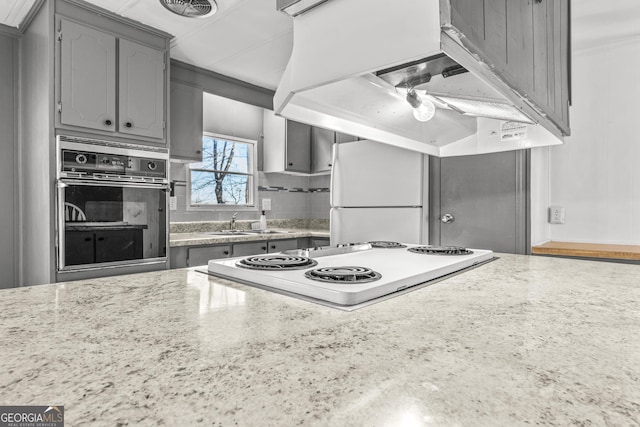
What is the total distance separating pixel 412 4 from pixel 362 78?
0.37 meters

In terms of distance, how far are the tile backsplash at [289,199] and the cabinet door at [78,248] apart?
123cm

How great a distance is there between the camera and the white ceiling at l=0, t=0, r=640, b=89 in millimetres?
2270

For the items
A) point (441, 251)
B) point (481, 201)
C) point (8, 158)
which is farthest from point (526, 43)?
point (8, 158)

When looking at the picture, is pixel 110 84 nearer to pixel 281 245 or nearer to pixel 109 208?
pixel 109 208

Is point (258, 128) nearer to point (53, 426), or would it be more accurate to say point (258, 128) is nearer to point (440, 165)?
point (440, 165)

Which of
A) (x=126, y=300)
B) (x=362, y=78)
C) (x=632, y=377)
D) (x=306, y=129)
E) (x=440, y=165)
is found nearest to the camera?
(x=632, y=377)

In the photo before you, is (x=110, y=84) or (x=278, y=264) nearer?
(x=278, y=264)

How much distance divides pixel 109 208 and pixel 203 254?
745 millimetres

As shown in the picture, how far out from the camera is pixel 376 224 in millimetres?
2629

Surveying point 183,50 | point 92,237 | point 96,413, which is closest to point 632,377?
point 96,413

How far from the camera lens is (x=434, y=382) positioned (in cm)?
44

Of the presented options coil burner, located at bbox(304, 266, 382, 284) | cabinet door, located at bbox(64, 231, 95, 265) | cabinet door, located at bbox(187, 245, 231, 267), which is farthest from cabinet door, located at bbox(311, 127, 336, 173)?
coil burner, located at bbox(304, 266, 382, 284)

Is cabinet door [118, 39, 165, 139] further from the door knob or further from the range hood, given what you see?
the door knob

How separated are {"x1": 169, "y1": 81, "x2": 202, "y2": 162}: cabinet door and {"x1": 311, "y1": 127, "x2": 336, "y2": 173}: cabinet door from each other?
1.30 metres
